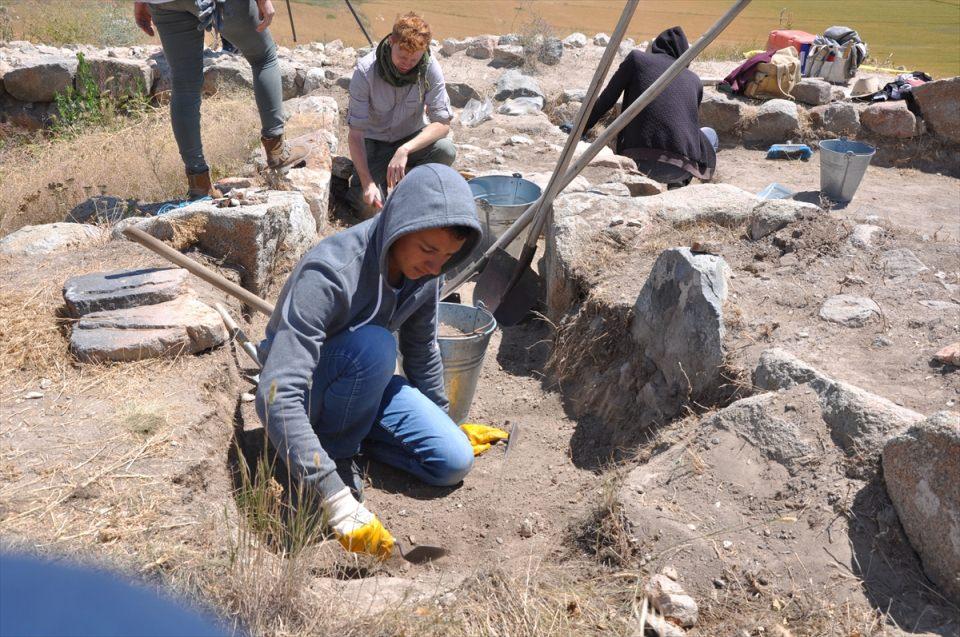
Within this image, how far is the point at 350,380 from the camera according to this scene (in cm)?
277

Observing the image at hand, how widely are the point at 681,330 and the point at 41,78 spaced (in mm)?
7544

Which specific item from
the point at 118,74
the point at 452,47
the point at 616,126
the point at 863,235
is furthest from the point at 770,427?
the point at 452,47

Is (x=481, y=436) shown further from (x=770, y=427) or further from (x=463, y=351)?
(x=770, y=427)

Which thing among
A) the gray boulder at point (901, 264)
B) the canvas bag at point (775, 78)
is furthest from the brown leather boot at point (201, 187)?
the canvas bag at point (775, 78)

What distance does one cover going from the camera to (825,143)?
249 inches

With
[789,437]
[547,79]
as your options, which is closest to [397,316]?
[789,437]

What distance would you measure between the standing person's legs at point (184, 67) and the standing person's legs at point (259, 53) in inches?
7.6

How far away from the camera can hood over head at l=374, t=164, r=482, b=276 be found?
2.44m

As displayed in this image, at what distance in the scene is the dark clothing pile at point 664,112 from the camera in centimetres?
559

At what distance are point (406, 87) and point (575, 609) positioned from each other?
3.38m

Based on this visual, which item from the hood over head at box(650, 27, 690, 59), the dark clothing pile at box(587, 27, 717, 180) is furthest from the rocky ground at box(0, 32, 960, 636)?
the hood over head at box(650, 27, 690, 59)

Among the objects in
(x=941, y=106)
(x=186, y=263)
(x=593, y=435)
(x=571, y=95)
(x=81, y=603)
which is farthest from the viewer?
(x=571, y=95)

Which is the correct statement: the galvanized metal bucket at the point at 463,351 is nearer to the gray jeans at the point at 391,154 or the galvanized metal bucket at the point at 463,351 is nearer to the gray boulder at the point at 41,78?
the gray jeans at the point at 391,154

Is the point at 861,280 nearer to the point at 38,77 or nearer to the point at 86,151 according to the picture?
the point at 86,151
